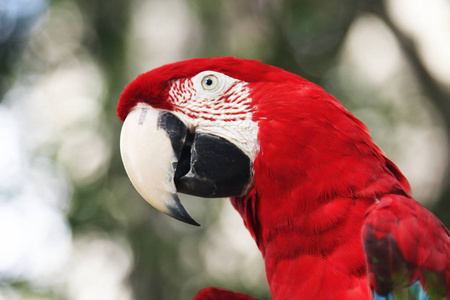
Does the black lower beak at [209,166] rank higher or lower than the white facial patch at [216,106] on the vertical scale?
lower

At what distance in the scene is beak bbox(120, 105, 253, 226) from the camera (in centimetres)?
118

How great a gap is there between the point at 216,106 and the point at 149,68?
188cm

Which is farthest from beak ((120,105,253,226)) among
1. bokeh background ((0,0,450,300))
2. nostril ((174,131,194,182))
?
bokeh background ((0,0,450,300))

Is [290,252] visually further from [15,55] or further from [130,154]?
[15,55]

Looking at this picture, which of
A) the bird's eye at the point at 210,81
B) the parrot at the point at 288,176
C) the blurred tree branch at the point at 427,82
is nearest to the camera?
the parrot at the point at 288,176

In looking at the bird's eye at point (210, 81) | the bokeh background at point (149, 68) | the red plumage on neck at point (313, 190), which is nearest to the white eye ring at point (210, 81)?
the bird's eye at point (210, 81)

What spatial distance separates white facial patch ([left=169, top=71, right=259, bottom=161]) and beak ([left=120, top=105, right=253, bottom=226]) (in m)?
0.03

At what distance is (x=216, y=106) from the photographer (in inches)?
49.4

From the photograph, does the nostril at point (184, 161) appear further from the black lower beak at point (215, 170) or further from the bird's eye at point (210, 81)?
the bird's eye at point (210, 81)

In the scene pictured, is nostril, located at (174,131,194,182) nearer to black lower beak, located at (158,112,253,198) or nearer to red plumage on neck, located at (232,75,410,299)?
black lower beak, located at (158,112,253,198)

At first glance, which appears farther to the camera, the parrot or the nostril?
the nostril

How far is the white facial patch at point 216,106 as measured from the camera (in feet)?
3.99

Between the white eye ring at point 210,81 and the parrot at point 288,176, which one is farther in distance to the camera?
the white eye ring at point 210,81

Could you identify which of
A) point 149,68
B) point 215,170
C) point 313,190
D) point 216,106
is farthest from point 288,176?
point 149,68
